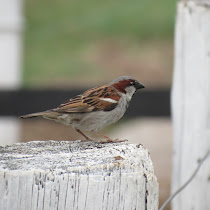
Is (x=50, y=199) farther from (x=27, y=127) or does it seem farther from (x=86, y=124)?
(x=27, y=127)

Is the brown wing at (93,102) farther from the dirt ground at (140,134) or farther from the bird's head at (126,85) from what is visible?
the dirt ground at (140,134)

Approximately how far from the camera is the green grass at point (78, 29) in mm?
17688

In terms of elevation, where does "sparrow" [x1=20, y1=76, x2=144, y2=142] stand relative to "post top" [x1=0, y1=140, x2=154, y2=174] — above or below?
above

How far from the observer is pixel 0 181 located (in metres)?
2.82

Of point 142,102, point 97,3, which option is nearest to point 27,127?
point 142,102

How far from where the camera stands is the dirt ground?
9.21 metres

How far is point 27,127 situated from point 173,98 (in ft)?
22.9

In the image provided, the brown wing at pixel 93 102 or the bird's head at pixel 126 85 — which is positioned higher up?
the bird's head at pixel 126 85

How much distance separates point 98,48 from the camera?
20.0 meters

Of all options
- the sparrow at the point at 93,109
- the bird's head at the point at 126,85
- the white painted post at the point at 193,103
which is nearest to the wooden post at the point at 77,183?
the sparrow at the point at 93,109

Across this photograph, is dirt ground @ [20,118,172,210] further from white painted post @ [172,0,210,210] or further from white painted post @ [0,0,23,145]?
white painted post @ [172,0,210,210]

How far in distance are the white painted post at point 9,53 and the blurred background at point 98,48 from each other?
2.24 m

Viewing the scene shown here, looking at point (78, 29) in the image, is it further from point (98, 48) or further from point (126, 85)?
point (126, 85)

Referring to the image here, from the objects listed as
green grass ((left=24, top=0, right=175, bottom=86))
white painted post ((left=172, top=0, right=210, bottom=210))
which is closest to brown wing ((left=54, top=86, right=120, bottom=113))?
white painted post ((left=172, top=0, right=210, bottom=210))
